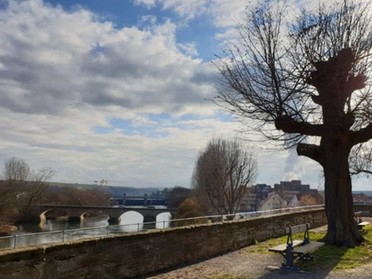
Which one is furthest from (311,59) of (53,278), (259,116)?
(53,278)

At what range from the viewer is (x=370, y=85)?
38.9 feet

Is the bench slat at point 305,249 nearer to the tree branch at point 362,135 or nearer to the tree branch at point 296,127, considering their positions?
the tree branch at point 296,127

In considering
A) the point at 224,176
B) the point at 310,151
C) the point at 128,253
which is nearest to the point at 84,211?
the point at 224,176

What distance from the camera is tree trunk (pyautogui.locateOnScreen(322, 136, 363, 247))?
1228cm

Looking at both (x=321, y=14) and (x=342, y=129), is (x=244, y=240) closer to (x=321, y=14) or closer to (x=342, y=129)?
(x=342, y=129)

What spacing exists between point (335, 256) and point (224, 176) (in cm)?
2689

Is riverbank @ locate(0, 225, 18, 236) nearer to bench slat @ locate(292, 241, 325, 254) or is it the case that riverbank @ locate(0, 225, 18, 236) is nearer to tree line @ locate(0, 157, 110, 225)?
tree line @ locate(0, 157, 110, 225)

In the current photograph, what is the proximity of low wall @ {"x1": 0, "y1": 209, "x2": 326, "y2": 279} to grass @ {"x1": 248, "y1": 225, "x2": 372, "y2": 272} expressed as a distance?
2.10ft

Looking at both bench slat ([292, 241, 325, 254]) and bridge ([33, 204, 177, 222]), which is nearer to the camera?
bench slat ([292, 241, 325, 254])

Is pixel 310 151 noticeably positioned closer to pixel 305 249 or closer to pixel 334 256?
pixel 334 256

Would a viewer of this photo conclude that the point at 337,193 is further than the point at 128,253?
Yes

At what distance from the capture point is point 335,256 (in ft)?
34.4

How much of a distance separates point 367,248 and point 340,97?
13.6 ft

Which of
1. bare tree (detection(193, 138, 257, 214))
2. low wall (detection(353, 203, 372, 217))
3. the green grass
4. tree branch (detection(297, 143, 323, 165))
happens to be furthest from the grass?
bare tree (detection(193, 138, 257, 214))
